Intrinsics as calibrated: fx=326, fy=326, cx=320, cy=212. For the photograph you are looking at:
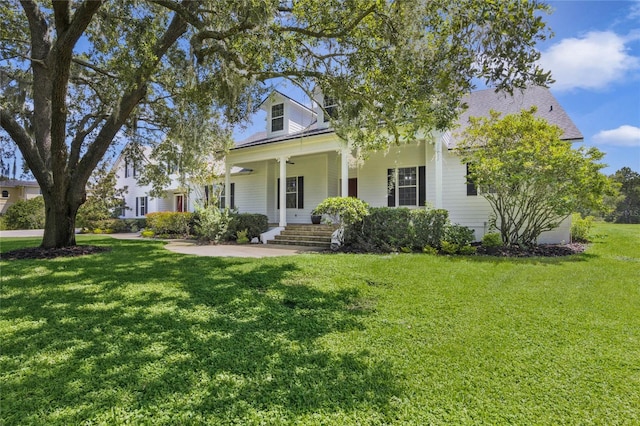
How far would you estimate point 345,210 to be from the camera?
31.5 feet

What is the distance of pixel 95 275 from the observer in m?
5.71

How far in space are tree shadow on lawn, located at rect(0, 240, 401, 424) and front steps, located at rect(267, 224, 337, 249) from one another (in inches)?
242

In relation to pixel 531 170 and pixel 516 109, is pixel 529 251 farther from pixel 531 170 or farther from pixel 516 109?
pixel 516 109

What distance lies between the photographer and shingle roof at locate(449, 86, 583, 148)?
1131cm

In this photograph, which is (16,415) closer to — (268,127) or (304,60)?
(304,60)

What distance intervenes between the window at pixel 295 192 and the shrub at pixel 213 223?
363 cm

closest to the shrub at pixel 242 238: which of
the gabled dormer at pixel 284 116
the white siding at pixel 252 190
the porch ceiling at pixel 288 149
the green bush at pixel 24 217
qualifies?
the porch ceiling at pixel 288 149

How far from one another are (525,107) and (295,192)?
33.9ft

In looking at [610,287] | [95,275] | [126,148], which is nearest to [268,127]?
[126,148]

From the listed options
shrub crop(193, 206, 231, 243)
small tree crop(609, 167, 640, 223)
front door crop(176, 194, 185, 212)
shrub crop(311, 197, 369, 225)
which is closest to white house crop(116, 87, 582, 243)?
shrub crop(311, 197, 369, 225)

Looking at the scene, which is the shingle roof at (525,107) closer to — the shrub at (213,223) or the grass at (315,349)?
the grass at (315,349)

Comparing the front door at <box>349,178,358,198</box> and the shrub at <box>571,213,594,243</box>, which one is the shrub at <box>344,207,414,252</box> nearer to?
the front door at <box>349,178,358,198</box>

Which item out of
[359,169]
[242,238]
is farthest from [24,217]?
[359,169]

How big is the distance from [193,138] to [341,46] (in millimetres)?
4668
